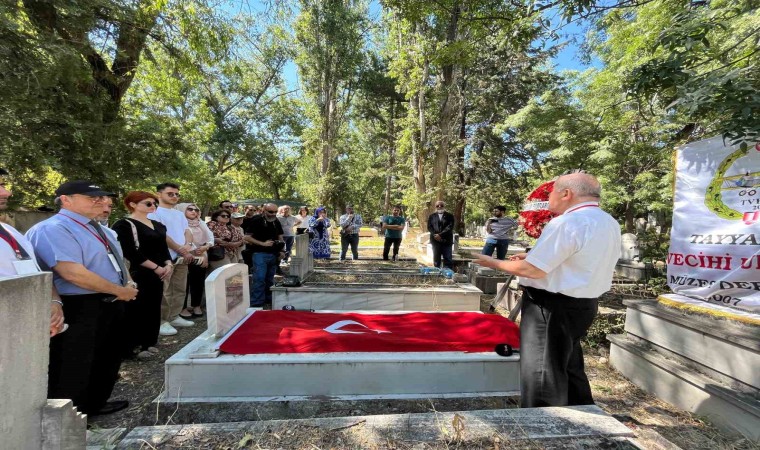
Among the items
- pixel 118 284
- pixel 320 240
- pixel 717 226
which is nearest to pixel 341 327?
pixel 118 284

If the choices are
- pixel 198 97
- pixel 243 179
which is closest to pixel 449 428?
pixel 198 97

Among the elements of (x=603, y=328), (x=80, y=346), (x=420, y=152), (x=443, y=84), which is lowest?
(x=603, y=328)

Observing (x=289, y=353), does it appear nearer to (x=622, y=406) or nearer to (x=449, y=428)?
(x=449, y=428)

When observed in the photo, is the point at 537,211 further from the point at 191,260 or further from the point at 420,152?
the point at 420,152

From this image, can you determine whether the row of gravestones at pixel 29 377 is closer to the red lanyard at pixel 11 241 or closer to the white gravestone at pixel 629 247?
the red lanyard at pixel 11 241

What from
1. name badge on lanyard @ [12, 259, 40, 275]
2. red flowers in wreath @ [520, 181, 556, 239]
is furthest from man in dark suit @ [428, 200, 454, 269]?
name badge on lanyard @ [12, 259, 40, 275]

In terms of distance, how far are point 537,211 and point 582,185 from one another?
2.88 meters

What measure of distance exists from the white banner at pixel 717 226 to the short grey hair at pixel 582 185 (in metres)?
1.73

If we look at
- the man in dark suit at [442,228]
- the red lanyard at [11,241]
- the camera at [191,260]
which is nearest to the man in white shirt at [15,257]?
the red lanyard at [11,241]

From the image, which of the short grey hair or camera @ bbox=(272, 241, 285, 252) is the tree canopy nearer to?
the short grey hair

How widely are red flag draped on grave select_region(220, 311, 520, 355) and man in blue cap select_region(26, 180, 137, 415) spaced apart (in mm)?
953

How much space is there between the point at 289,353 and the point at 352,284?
10.6ft

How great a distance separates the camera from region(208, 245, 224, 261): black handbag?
603cm

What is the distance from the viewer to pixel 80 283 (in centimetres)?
255
